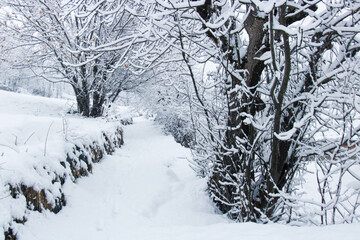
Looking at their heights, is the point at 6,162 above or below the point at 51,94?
above

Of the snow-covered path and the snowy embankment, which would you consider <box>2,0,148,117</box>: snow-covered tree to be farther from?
the snow-covered path

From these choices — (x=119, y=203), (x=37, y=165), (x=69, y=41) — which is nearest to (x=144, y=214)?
(x=119, y=203)

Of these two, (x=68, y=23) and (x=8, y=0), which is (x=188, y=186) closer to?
(x=68, y=23)

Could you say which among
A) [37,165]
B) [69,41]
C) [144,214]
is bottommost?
[144,214]

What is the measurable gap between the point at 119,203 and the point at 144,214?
0.45 m

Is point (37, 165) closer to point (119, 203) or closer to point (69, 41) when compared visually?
point (119, 203)

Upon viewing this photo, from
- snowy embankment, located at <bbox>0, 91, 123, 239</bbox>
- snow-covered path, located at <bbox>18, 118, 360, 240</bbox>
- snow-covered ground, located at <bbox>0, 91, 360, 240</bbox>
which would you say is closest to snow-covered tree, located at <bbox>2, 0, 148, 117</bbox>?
snowy embankment, located at <bbox>0, 91, 123, 239</bbox>

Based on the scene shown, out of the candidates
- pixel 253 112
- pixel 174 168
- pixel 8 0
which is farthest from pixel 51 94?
pixel 253 112

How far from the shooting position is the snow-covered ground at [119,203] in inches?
77.2

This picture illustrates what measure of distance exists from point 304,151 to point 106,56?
22.8 ft

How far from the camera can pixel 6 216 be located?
212 centimetres

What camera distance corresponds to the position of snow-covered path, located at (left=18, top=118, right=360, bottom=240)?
1823 mm

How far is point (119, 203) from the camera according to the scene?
366 centimetres

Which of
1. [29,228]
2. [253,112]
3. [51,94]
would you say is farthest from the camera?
[51,94]
